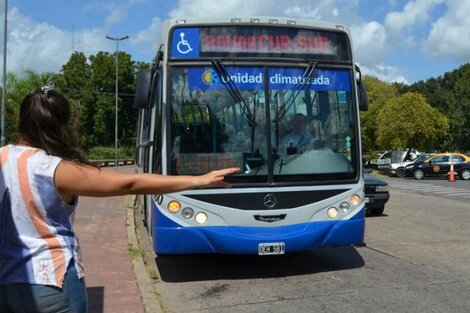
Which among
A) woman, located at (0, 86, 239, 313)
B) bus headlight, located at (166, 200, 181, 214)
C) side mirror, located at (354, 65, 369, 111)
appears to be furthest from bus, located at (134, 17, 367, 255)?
woman, located at (0, 86, 239, 313)

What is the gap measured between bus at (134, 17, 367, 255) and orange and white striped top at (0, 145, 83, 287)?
14.0ft

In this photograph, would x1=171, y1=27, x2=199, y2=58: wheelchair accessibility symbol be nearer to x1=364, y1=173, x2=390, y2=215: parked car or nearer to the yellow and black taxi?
x1=364, y1=173, x2=390, y2=215: parked car

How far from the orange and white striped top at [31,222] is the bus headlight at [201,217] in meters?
4.32

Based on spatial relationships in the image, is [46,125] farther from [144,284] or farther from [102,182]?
[144,284]

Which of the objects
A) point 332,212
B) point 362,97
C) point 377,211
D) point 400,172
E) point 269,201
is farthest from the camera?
point 400,172

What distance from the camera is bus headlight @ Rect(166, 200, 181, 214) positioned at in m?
6.70

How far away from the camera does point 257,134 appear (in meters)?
6.93

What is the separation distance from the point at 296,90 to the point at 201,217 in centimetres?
198

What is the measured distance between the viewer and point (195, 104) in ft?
22.5

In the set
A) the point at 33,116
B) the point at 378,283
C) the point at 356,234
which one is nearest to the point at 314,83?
the point at 356,234

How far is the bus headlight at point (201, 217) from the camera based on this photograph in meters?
6.70

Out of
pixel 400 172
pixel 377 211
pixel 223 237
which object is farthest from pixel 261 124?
pixel 400 172

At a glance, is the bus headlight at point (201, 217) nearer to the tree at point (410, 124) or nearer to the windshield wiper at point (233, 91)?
the windshield wiper at point (233, 91)

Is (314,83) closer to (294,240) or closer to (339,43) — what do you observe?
(339,43)
